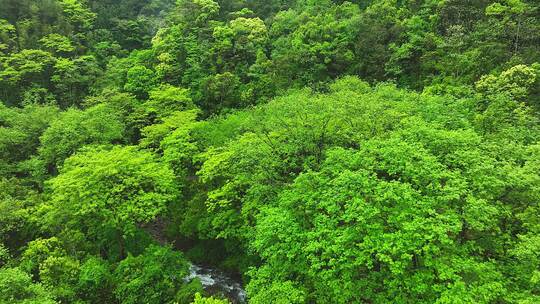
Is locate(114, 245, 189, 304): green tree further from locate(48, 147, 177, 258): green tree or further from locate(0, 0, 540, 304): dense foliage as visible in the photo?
locate(48, 147, 177, 258): green tree

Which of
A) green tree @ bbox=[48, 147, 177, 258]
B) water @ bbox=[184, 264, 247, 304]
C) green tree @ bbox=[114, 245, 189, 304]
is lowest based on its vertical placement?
water @ bbox=[184, 264, 247, 304]

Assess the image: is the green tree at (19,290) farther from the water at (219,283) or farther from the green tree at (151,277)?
the water at (219,283)

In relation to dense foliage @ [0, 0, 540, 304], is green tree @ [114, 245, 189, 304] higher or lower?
lower

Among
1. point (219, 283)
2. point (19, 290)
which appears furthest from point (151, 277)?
point (219, 283)

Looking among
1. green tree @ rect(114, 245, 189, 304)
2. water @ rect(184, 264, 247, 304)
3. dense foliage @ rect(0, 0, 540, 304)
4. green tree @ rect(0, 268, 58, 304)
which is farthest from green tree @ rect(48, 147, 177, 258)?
green tree @ rect(0, 268, 58, 304)

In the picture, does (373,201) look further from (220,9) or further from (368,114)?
(220,9)
